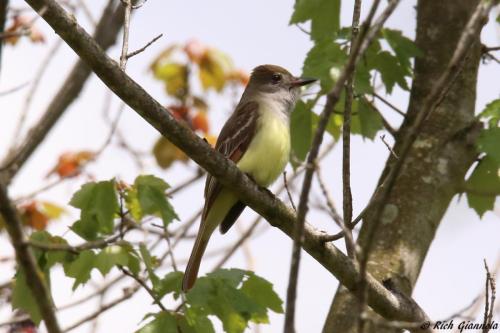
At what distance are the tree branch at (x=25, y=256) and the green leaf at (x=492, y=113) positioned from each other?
3.70 m

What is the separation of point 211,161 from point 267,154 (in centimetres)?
179

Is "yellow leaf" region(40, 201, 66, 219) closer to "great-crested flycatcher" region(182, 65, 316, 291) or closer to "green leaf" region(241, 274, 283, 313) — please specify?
"great-crested flycatcher" region(182, 65, 316, 291)

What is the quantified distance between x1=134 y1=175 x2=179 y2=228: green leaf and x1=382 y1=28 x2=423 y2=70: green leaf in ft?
6.77

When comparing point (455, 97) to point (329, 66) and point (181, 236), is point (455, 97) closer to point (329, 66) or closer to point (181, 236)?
point (329, 66)

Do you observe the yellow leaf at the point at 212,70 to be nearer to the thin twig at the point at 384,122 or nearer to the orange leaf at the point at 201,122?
the orange leaf at the point at 201,122

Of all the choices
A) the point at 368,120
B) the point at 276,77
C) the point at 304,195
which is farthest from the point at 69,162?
the point at 304,195

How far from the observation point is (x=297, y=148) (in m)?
6.59

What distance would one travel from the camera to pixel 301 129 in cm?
663

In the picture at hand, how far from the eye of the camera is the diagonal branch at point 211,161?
4.16 meters

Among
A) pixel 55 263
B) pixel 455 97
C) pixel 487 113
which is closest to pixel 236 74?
pixel 455 97

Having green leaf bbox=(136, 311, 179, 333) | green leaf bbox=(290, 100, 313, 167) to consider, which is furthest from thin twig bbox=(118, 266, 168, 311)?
green leaf bbox=(290, 100, 313, 167)

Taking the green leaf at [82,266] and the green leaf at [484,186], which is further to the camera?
the green leaf at [484,186]

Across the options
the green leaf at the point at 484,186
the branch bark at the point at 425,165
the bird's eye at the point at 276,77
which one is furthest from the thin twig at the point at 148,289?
the bird's eye at the point at 276,77

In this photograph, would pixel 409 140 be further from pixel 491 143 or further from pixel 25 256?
pixel 491 143
